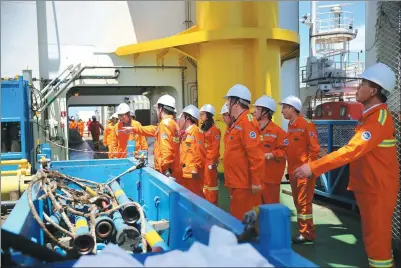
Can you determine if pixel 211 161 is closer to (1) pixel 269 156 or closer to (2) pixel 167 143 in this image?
(2) pixel 167 143

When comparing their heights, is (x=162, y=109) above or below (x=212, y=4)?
below

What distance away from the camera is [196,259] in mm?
1150

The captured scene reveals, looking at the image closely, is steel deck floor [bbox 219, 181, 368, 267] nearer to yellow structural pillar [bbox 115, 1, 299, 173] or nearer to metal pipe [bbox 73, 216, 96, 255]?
metal pipe [bbox 73, 216, 96, 255]

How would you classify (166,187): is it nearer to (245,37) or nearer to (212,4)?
(245,37)

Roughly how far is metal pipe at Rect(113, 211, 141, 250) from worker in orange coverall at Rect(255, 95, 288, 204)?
183 cm

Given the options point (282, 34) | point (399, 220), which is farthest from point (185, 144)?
point (282, 34)

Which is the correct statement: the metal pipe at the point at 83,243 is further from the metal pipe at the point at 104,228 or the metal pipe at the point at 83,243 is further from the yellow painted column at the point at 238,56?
the yellow painted column at the point at 238,56

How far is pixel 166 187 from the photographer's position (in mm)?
2904

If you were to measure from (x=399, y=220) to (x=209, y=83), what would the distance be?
17.9 ft

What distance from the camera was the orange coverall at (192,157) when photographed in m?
4.86

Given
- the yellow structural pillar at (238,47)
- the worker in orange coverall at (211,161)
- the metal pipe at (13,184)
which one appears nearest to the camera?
the metal pipe at (13,184)

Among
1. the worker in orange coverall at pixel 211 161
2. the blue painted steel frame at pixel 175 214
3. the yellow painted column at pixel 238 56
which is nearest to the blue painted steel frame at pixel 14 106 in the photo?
the blue painted steel frame at pixel 175 214

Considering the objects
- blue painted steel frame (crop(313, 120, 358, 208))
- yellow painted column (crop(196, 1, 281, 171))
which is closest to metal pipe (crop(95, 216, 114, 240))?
blue painted steel frame (crop(313, 120, 358, 208))

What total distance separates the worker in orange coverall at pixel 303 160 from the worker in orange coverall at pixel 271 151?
106mm
